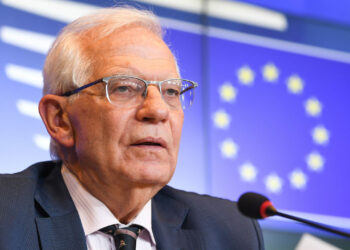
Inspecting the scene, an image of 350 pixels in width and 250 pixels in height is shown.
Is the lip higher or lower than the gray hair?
lower

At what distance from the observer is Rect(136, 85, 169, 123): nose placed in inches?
62.1

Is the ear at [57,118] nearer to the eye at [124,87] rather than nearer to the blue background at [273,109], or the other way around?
the eye at [124,87]

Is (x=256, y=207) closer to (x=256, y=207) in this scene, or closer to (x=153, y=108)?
(x=256, y=207)

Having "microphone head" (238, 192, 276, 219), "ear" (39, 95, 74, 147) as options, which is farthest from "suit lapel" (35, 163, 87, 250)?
"microphone head" (238, 192, 276, 219)

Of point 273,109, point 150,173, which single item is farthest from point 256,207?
point 273,109

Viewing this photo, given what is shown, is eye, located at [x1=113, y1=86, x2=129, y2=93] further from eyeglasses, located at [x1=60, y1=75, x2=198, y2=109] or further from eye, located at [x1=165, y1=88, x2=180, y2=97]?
eye, located at [x1=165, y1=88, x2=180, y2=97]

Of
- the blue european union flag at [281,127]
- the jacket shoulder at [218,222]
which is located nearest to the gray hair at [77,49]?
the jacket shoulder at [218,222]

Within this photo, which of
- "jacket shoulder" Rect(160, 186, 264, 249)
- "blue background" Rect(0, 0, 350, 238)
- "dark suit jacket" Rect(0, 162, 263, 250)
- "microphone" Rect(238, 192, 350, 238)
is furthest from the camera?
"blue background" Rect(0, 0, 350, 238)

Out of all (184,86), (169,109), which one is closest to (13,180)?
(169,109)

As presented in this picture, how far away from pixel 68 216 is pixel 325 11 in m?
2.93

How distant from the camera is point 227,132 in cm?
355

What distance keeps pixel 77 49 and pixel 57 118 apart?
23 centimetres

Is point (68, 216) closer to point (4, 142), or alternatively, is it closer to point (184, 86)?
point (184, 86)

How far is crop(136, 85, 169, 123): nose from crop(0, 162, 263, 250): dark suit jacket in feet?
1.13
